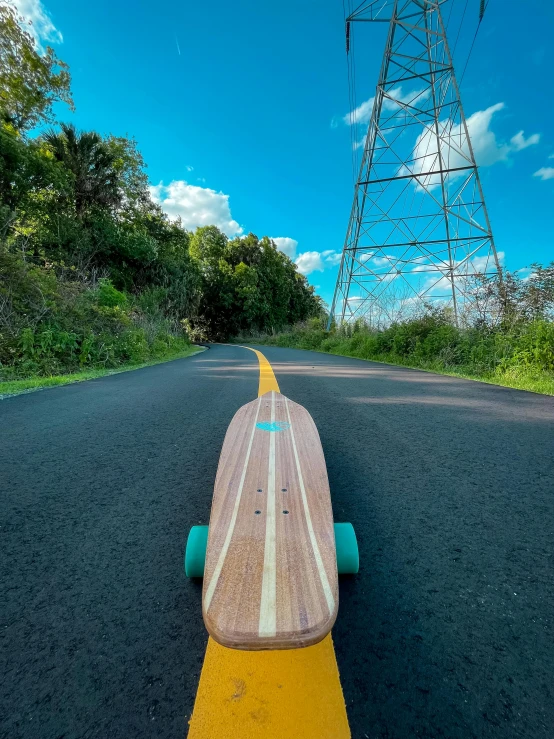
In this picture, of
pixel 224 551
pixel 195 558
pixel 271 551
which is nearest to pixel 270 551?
pixel 271 551

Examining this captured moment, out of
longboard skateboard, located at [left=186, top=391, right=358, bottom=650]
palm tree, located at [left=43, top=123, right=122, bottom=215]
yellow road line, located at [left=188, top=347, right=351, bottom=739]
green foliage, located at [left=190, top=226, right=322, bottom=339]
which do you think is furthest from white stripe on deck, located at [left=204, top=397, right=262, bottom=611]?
green foliage, located at [left=190, top=226, right=322, bottom=339]

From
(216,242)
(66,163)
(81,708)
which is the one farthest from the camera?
(216,242)

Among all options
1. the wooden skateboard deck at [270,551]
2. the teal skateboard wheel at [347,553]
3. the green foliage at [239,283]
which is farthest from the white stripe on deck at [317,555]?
the green foliage at [239,283]

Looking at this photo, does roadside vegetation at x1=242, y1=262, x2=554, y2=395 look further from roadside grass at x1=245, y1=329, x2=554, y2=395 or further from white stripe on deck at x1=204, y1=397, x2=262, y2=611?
white stripe on deck at x1=204, y1=397, x2=262, y2=611

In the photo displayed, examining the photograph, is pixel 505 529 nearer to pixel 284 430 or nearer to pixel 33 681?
pixel 284 430

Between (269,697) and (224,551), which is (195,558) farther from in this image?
(269,697)

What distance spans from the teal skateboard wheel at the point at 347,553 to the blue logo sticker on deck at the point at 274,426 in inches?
27.8

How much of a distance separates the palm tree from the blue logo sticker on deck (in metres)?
16.6

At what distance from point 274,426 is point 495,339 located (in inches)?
234

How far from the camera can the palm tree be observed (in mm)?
13680

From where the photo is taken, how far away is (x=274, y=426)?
161cm

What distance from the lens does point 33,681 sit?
61 cm

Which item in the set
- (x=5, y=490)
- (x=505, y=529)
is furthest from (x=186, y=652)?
(x=5, y=490)

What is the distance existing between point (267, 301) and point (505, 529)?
33.0m
